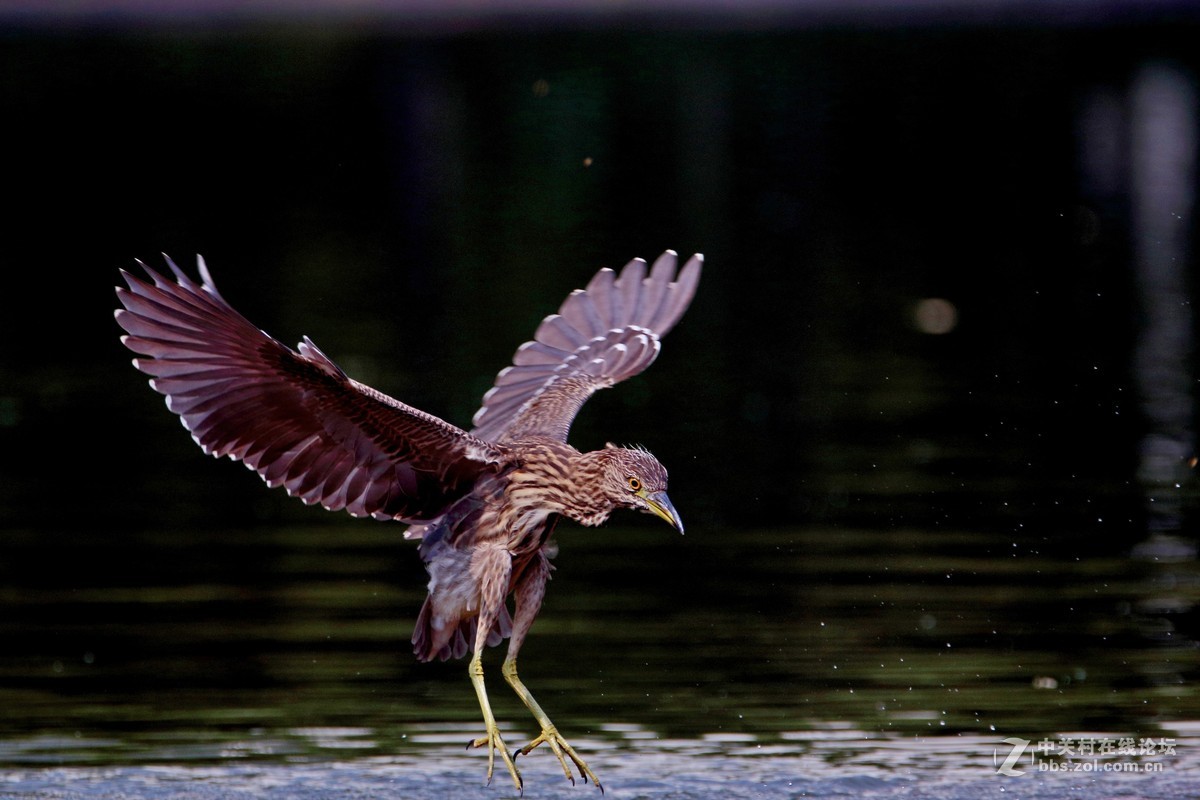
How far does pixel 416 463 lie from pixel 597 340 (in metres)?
1.85

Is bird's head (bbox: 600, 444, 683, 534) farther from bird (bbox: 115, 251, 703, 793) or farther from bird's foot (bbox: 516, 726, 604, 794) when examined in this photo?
bird's foot (bbox: 516, 726, 604, 794)

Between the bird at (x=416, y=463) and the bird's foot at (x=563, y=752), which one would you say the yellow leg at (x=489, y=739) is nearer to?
the bird at (x=416, y=463)

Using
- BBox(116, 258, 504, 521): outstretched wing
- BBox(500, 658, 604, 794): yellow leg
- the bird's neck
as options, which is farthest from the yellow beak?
BBox(500, 658, 604, 794): yellow leg

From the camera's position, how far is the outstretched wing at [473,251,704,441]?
398 inches

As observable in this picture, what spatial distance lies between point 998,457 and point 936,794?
249 inches

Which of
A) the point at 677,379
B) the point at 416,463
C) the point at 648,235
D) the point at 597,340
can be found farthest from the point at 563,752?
the point at 648,235

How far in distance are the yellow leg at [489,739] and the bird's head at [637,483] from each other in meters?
0.85

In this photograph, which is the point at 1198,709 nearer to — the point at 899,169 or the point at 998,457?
the point at 998,457

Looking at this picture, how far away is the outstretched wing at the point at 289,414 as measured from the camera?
26.9 ft

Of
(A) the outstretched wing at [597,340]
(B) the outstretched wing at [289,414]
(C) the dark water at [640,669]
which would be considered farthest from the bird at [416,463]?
(A) the outstretched wing at [597,340]

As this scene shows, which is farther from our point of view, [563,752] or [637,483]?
[563,752]

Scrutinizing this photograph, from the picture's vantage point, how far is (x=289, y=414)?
8461 millimetres

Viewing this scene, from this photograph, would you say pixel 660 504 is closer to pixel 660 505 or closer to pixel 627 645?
pixel 660 505

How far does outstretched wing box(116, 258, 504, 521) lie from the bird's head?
1.56ft
